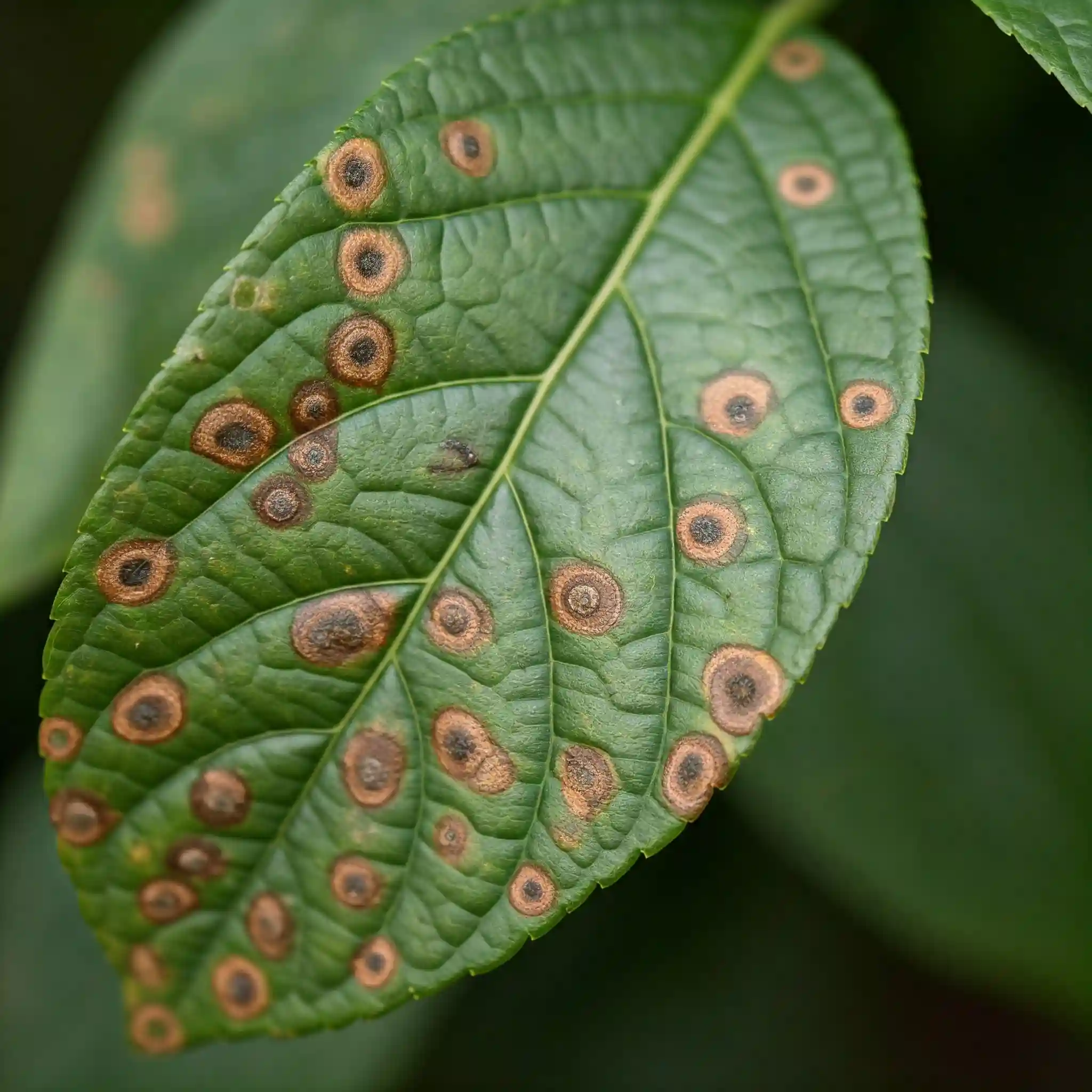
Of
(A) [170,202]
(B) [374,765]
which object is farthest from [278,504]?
(A) [170,202]

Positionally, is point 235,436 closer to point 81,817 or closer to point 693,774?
point 81,817

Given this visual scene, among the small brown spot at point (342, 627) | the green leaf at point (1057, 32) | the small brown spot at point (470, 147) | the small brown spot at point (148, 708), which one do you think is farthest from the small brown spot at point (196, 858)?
the green leaf at point (1057, 32)

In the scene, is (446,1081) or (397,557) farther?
(446,1081)

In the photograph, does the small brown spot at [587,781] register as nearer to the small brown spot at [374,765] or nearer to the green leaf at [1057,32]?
the small brown spot at [374,765]

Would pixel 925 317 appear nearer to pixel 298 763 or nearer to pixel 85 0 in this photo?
pixel 298 763

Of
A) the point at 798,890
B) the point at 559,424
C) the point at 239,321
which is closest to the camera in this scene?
the point at 239,321

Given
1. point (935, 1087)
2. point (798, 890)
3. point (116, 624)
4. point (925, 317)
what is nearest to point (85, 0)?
point (116, 624)
